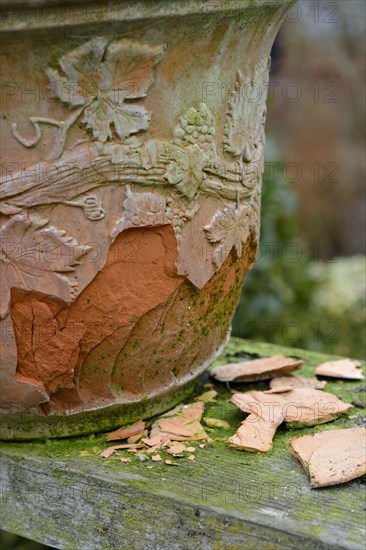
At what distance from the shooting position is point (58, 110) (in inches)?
60.2

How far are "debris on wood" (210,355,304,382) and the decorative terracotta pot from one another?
13.7 inches

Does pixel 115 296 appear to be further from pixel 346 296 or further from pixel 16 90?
pixel 346 296

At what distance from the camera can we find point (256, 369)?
217 centimetres

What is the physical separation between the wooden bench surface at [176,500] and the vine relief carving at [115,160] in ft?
1.27

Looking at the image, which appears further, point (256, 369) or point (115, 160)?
point (256, 369)

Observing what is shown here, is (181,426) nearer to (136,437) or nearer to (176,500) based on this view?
(136,437)

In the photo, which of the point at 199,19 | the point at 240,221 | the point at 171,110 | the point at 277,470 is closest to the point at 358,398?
the point at 277,470

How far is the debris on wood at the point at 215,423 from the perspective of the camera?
6.23 ft

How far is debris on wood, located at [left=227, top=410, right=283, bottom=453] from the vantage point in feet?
5.82

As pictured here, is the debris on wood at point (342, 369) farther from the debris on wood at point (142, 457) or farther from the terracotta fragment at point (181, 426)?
the debris on wood at point (142, 457)

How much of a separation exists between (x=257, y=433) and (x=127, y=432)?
0.30 m

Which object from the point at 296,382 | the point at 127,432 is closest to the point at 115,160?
the point at 127,432

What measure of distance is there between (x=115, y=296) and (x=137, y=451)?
1.21 ft

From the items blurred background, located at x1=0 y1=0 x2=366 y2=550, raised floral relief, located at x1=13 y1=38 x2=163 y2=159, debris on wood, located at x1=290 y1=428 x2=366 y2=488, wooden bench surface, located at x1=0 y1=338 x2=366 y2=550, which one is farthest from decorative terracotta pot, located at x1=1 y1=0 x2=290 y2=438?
blurred background, located at x1=0 y1=0 x2=366 y2=550
